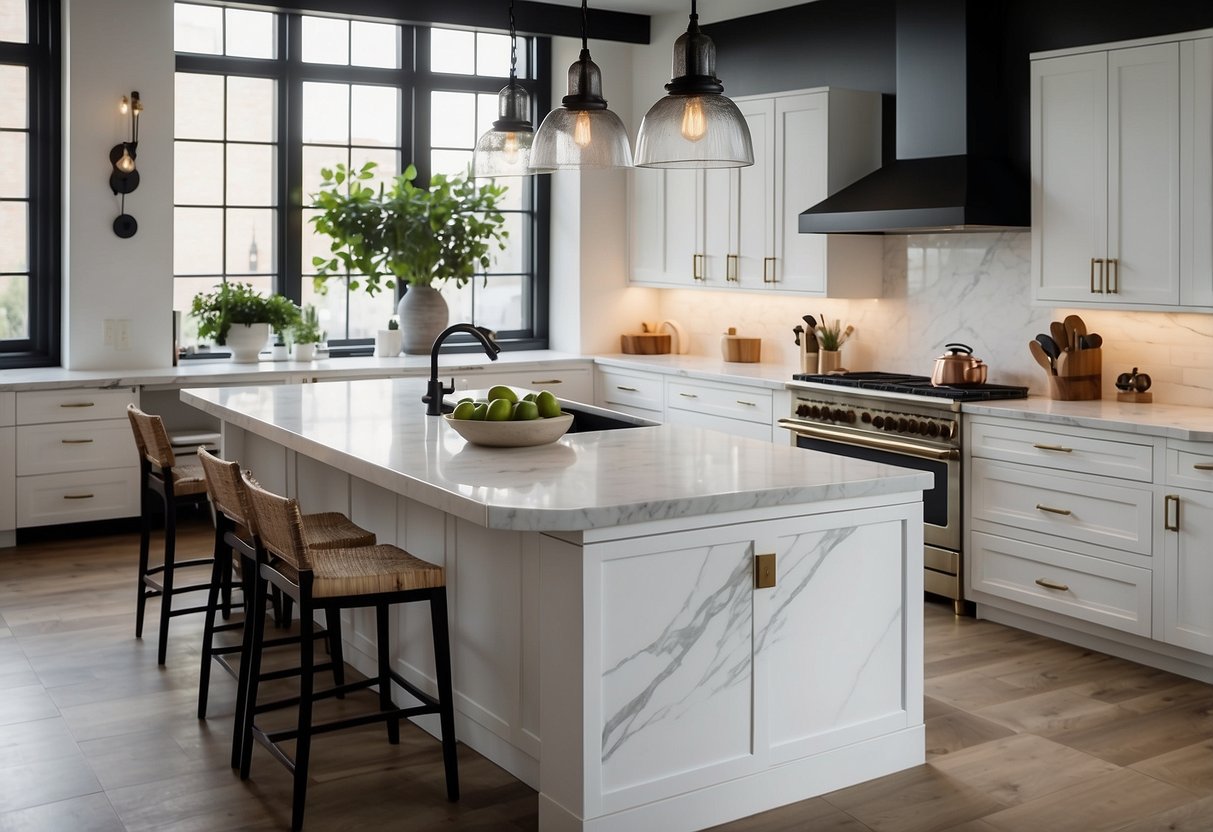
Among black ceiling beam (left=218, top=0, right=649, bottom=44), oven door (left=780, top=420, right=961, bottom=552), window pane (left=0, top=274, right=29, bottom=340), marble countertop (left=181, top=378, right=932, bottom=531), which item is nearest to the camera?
marble countertop (left=181, top=378, right=932, bottom=531)

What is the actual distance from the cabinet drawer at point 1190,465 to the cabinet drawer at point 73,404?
188 inches

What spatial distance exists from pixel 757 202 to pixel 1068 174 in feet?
6.34

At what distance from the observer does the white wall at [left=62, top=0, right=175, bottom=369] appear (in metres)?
6.48

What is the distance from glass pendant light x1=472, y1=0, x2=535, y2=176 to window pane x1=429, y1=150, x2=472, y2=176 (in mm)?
3479

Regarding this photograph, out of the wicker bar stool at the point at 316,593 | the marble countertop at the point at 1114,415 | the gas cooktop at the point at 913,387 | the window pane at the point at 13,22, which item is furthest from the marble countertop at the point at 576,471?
the window pane at the point at 13,22

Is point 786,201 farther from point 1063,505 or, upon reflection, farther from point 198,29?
point 198,29

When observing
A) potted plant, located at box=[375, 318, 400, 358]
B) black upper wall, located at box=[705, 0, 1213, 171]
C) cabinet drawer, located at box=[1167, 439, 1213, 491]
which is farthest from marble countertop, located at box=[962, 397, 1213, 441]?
potted plant, located at box=[375, 318, 400, 358]

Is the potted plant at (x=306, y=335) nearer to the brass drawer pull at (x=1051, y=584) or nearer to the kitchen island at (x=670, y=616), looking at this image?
the kitchen island at (x=670, y=616)

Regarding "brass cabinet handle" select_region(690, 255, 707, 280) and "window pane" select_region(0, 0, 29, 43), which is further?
"brass cabinet handle" select_region(690, 255, 707, 280)

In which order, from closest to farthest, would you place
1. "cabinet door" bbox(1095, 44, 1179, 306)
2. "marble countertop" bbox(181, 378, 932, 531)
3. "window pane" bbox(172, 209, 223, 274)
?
"marble countertop" bbox(181, 378, 932, 531), "cabinet door" bbox(1095, 44, 1179, 306), "window pane" bbox(172, 209, 223, 274)

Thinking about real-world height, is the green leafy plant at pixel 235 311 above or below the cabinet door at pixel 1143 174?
below

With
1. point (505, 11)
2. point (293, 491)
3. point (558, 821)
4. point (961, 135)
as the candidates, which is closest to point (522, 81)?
point (505, 11)

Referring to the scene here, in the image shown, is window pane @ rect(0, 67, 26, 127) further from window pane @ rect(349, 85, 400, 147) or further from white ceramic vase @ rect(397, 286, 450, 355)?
white ceramic vase @ rect(397, 286, 450, 355)

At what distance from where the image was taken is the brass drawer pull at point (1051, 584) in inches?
190
